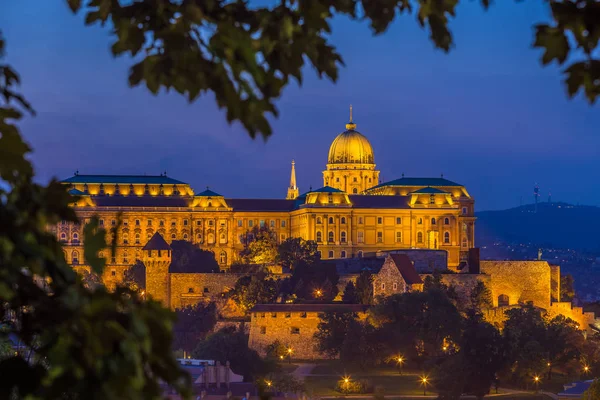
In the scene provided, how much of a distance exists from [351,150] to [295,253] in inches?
2252

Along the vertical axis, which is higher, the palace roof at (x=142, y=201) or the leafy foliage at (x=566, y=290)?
the palace roof at (x=142, y=201)

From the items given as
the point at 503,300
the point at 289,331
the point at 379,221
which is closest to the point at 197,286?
the point at 289,331

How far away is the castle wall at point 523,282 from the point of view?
292 feet

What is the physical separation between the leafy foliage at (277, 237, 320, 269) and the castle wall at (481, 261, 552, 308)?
1663cm

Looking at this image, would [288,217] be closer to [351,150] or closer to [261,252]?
[261,252]

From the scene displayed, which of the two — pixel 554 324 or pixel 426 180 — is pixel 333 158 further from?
pixel 554 324

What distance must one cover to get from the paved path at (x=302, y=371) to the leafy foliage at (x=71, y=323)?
6287 centimetres

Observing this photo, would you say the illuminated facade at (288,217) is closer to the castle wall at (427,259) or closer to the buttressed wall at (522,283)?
the castle wall at (427,259)

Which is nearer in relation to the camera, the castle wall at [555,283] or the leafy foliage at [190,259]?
the castle wall at [555,283]

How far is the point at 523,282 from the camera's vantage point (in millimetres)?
89188

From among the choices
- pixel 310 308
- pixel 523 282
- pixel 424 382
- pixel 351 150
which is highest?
pixel 351 150

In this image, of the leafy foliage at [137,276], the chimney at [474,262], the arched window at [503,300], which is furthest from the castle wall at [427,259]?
the leafy foliage at [137,276]

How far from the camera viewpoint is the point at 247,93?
5852 mm

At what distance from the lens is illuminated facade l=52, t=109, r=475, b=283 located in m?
128
